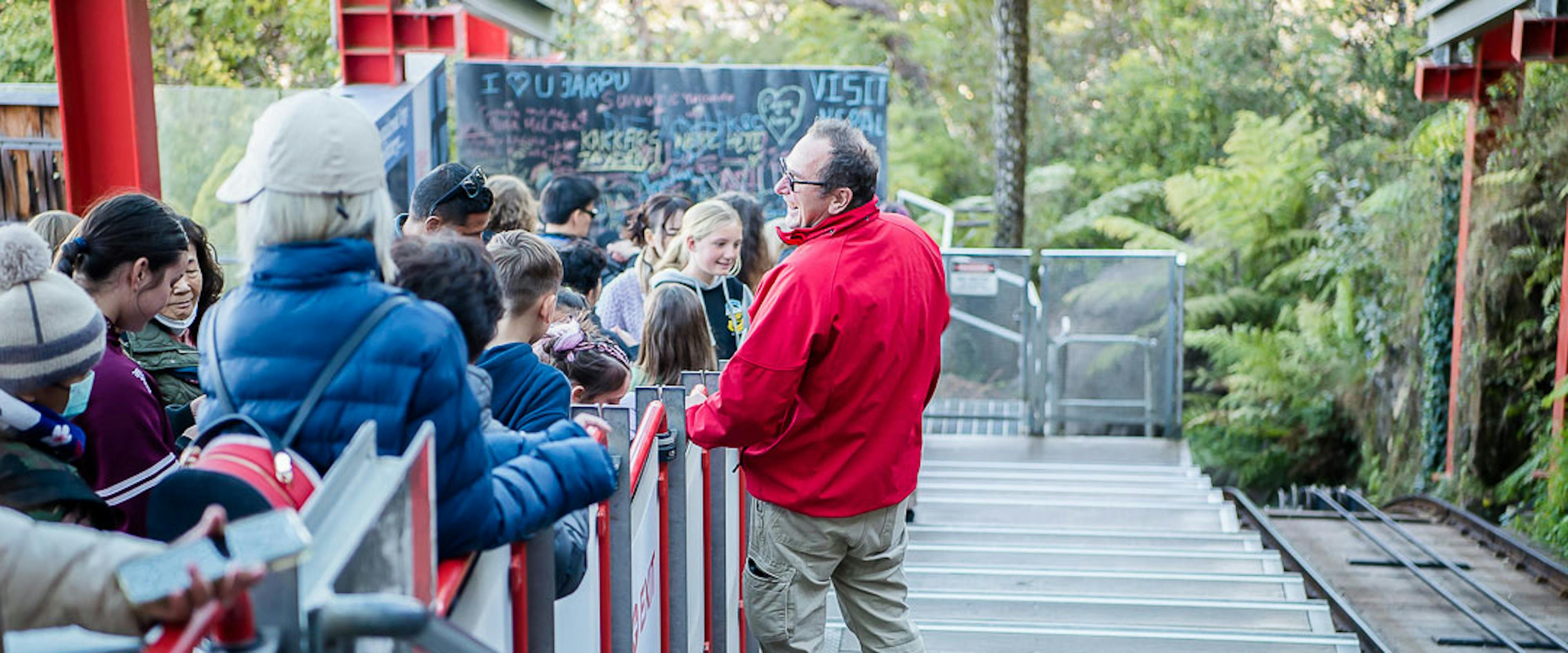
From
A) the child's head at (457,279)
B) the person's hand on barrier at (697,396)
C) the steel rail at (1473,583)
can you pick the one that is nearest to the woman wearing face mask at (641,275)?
the person's hand on barrier at (697,396)

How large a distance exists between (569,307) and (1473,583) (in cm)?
527

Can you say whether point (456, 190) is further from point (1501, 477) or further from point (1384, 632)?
point (1501, 477)

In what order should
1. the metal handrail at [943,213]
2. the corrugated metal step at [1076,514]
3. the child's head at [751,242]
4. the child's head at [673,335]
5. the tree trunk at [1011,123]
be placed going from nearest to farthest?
the child's head at [673,335]
the child's head at [751,242]
the corrugated metal step at [1076,514]
the metal handrail at [943,213]
the tree trunk at [1011,123]

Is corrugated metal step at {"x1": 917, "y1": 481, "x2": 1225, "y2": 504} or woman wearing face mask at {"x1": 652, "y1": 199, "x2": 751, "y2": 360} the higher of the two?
woman wearing face mask at {"x1": 652, "y1": 199, "x2": 751, "y2": 360}

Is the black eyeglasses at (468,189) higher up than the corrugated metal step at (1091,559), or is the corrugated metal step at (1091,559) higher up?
the black eyeglasses at (468,189)

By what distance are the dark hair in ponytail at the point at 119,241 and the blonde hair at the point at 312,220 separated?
1.02m

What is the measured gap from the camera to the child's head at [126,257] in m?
2.93

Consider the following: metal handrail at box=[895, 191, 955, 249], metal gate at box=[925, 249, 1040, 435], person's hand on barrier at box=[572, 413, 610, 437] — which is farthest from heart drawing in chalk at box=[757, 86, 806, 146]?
person's hand on barrier at box=[572, 413, 610, 437]

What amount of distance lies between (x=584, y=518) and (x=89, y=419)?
3.26ft

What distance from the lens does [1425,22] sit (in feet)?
53.5

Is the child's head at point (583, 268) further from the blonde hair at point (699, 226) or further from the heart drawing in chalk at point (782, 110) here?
the heart drawing in chalk at point (782, 110)

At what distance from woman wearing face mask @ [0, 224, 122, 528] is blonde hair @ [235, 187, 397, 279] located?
0.55 m

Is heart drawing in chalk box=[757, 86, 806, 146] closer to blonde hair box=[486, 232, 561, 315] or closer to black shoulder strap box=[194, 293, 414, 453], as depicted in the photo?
blonde hair box=[486, 232, 561, 315]

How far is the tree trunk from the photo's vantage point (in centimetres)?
1312
